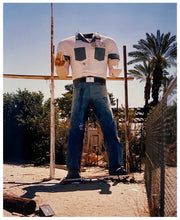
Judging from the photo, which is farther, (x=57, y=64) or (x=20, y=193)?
(x=57, y=64)

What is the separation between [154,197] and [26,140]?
830 cm

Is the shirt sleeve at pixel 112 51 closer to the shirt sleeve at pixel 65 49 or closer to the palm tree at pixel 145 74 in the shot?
the shirt sleeve at pixel 65 49

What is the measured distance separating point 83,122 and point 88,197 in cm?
183

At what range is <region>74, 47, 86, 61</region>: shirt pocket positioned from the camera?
5.99 metres

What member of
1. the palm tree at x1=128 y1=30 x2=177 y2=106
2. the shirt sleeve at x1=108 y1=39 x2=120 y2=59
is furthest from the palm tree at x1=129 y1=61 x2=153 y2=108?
the shirt sleeve at x1=108 y1=39 x2=120 y2=59

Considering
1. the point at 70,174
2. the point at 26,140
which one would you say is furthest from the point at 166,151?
the point at 26,140

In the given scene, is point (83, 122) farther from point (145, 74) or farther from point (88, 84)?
point (145, 74)

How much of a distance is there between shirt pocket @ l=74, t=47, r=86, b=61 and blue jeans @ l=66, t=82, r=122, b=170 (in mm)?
550

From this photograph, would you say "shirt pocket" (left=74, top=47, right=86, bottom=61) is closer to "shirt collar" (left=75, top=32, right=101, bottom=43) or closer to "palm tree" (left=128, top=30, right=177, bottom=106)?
"shirt collar" (left=75, top=32, right=101, bottom=43)

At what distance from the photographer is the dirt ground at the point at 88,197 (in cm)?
374

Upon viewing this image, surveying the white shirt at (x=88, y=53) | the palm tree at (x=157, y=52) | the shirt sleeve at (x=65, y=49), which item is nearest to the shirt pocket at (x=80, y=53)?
the white shirt at (x=88, y=53)

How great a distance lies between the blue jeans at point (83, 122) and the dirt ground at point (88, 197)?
54cm

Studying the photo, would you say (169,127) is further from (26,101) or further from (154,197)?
(26,101)

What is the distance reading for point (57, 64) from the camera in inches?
236
